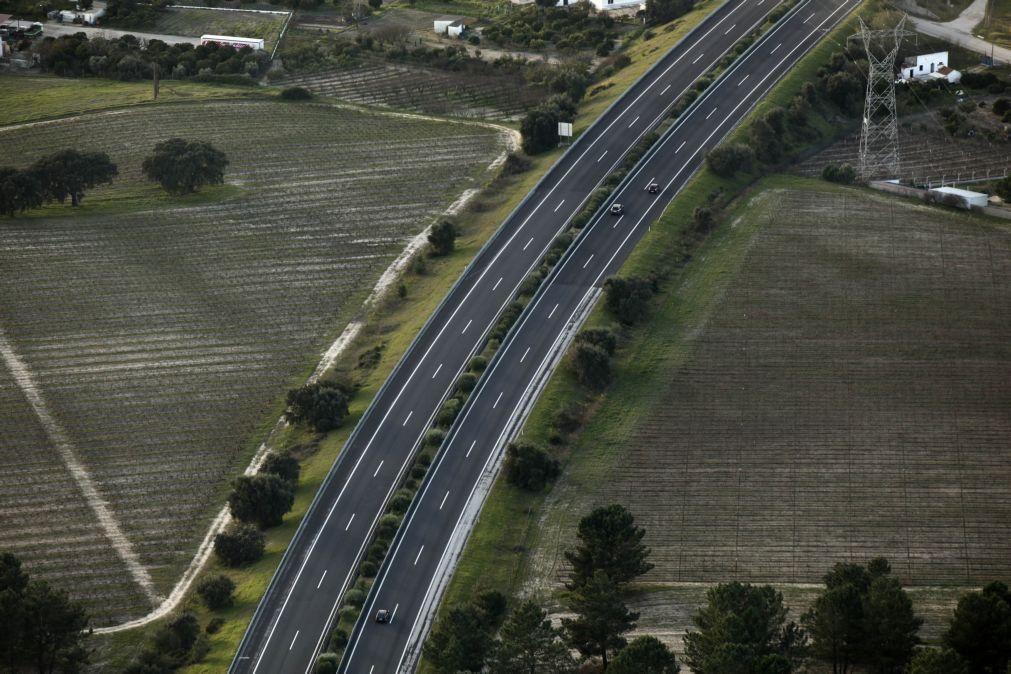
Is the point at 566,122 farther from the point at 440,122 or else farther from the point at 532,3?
the point at 532,3

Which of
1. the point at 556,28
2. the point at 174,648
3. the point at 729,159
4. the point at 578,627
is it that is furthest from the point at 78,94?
the point at 578,627

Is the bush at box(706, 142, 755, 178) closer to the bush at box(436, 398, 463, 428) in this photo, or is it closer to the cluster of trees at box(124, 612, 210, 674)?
the bush at box(436, 398, 463, 428)

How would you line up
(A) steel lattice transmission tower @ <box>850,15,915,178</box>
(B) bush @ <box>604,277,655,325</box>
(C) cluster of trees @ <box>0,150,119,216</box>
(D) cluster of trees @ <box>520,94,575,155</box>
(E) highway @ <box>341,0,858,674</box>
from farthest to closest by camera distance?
(D) cluster of trees @ <box>520,94,575,155</box>, (C) cluster of trees @ <box>0,150,119,216</box>, (A) steel lattice transmission tower @ <box>850,15,915,178</box>, (B) bush @ <box>604,277,655,325</box>, (E) highway @ <box>341,0,858,674</box>

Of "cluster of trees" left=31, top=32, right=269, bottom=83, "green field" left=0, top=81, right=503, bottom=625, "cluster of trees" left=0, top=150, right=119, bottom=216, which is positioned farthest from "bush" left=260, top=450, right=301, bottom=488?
"cluster of trees" left=31, top=32, right=269, bottom=83

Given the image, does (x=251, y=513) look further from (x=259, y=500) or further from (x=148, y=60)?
(x=148, y=60)

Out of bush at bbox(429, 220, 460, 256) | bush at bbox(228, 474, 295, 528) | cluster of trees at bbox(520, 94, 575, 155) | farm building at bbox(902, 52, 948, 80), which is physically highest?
farm building at bbox(902, 52, 948, 80)

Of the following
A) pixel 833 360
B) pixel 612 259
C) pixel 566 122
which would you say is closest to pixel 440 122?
pixel 566 122

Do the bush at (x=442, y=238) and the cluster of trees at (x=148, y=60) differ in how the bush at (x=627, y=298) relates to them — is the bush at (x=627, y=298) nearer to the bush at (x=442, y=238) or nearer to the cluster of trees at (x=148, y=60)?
the bush at (x=442, y=238)
